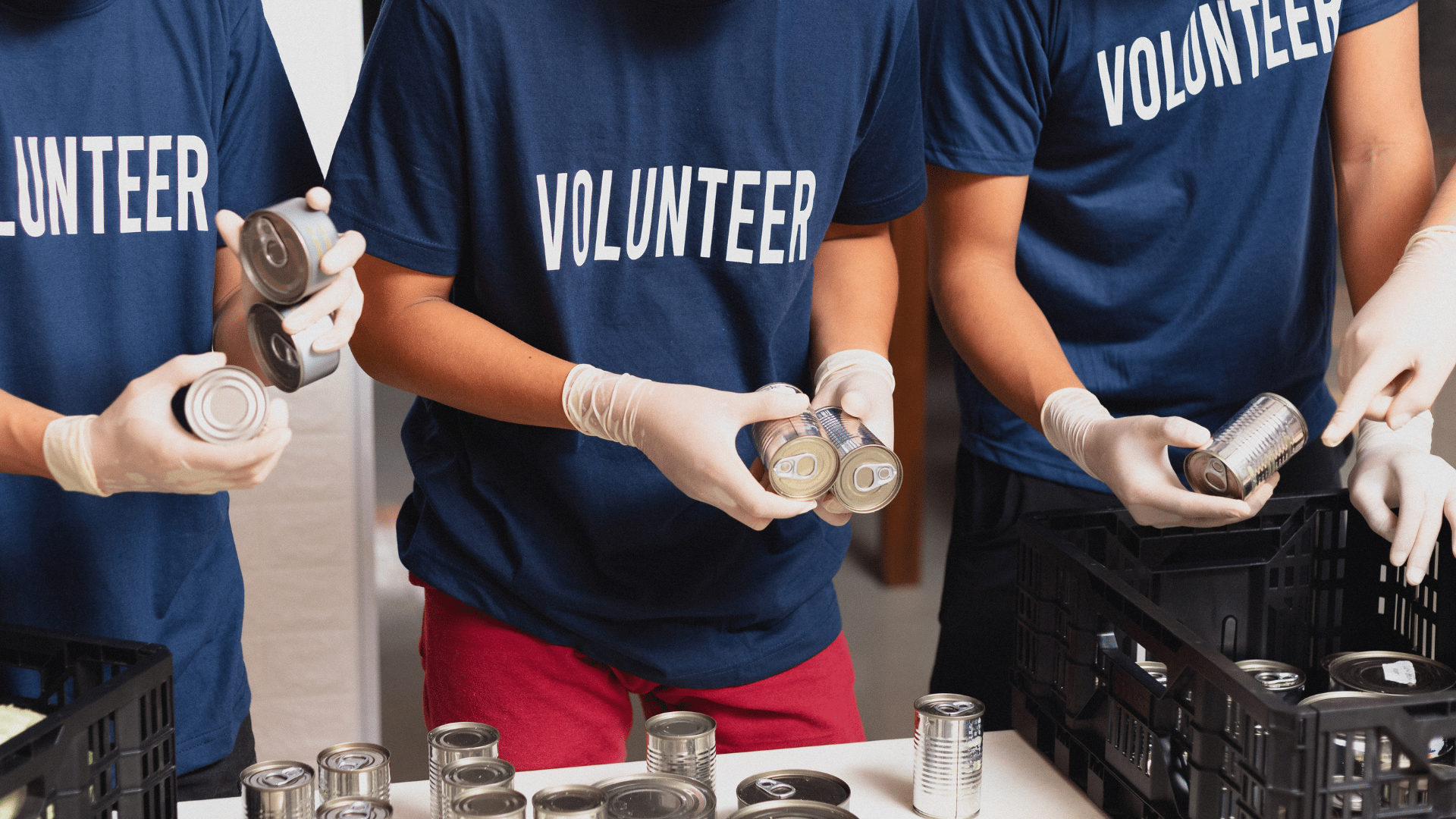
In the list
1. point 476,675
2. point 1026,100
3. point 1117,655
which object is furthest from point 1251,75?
point 476,675

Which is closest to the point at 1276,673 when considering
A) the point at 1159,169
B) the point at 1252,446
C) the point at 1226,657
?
the point at 1226,657

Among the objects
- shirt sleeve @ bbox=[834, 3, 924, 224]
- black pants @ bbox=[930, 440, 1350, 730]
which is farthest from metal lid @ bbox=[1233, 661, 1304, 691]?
shirt sleeve @ bbox=[834, 3, 924, 224]

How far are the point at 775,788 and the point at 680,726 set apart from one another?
103 mm

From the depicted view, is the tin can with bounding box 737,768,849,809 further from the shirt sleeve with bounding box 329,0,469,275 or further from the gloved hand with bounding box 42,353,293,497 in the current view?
the shirt sleeve with bounding box 329,0,469,275

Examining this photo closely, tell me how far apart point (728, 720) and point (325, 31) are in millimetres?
1616

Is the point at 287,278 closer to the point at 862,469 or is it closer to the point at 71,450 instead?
the point at 71,450

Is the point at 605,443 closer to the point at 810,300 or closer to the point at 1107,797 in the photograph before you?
the point at 810,300

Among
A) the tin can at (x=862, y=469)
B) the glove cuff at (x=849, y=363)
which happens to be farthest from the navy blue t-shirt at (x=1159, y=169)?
the tin can at (x=862, y=469)

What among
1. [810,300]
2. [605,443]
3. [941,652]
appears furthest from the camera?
[941,652]

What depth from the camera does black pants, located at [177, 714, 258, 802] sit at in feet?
4.78

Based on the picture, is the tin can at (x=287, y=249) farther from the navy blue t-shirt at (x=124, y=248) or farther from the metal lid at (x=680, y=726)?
the metal lid at (x=680, y=726)

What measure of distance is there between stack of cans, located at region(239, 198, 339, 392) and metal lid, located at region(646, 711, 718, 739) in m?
0.44

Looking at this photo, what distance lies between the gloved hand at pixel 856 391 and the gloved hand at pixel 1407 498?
1.73ft

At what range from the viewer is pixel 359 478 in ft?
8.64
